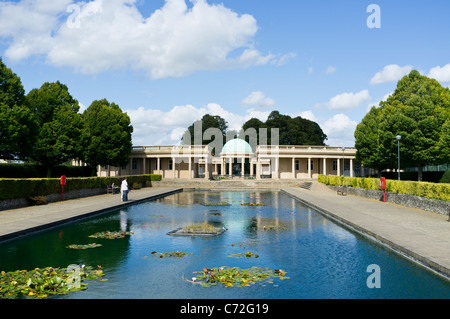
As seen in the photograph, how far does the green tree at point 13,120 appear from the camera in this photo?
112 feet

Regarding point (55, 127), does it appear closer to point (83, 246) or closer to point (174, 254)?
point (83, 246)

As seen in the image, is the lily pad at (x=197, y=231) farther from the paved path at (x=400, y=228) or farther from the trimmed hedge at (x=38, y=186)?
the trimmed hedge at (x=38, y=186)

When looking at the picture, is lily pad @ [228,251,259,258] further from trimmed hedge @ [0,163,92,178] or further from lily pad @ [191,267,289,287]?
trimmed hedge @ [0,163,92,178]

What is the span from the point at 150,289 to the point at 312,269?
13.8 feet

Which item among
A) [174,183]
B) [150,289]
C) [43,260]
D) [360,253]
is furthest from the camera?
[174,183]

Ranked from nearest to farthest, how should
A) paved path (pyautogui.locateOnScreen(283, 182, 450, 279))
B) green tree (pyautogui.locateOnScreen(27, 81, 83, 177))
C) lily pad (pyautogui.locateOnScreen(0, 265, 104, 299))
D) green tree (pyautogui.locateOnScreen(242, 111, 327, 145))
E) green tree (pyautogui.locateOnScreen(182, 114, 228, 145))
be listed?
1. lily pad (pyautogui.locateOnScreen(0, 265, 104, 299))
2. paved path (pyautogui.locateOnScreen(283, 182, 450, 279))
3. green tree (pyautogui.locateOnScreen(27, 81, 83, 177))
4. green tree (pyautogui.locateOnScreen(242, 111, 327, 145))
5. green tree (pyautogui.locateOnScreen(182, 114, 228, 145))

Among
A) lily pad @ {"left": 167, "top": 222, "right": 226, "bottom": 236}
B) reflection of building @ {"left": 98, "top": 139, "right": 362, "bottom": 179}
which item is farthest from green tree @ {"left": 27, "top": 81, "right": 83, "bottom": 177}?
lily pad @ {"left": 167, "top": 222, "right": 226, "bottom": 236}

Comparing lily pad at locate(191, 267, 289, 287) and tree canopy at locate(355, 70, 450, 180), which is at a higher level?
tree canopy at locate(355, 70, 450, 180)

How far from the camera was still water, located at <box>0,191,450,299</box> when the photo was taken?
27.0 feet

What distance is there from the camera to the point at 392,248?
12.2 m

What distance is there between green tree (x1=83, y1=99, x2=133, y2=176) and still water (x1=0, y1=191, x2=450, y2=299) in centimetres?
4111

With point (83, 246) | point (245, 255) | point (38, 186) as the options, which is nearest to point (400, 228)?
point (245, 255)
